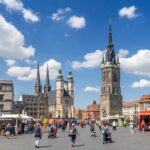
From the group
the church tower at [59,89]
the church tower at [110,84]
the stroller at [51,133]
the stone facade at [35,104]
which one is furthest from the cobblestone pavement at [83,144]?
the stone facade at [35,104]

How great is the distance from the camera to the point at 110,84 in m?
142

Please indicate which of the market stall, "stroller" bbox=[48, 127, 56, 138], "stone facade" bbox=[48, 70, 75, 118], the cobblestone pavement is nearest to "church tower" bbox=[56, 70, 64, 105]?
"stone facade" bbox=[48, 70, 75, 118]

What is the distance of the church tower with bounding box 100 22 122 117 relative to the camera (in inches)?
5458

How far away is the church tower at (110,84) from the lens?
139 meters

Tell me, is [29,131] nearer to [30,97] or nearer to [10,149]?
[10,149]

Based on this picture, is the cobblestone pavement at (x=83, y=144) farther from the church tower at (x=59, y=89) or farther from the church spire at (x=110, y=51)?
the church tower at (x=59, y=89)

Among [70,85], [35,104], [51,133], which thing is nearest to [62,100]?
[70,85]

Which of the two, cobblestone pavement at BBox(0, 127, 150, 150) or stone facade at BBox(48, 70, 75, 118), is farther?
stone facade at BBox(48, 70, 75, 118)

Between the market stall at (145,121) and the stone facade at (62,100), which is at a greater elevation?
the stone facade at (62,100)

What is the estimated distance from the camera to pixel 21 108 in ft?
614

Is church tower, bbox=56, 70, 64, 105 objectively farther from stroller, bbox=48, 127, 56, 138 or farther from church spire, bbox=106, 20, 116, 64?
stroller, bbox=48, 127, 56, 138

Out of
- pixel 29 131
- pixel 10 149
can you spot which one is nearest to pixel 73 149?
pixel 10 149

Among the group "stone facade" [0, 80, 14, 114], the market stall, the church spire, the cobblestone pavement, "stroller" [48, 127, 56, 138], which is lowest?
the cobblestone pavement

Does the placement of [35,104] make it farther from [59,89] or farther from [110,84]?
[110,84]
